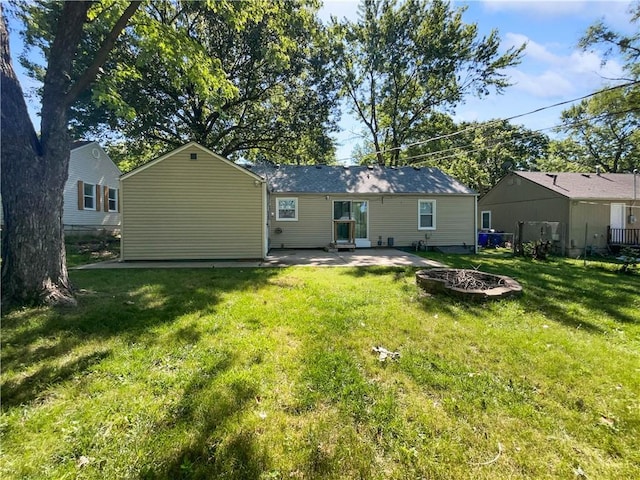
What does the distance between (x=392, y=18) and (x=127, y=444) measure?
23653 mm

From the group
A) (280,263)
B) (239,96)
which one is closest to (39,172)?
(280,263)

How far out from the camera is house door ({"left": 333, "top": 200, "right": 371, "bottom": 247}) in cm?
1421

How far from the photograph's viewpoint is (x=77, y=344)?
11.7ft

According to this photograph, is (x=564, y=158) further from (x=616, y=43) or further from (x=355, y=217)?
(x=355, y=217)

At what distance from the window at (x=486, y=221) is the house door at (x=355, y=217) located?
11489 millimetres

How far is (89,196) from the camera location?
1639cm

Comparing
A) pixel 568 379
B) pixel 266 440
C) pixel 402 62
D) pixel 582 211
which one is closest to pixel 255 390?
pixel 266 440

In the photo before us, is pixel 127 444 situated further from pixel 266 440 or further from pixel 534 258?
pixel 534 258

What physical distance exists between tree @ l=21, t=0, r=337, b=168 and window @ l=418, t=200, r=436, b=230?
25.8 feet

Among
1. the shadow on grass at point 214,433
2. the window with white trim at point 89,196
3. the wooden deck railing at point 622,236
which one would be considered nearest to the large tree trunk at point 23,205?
the shadow on grass at point 214,433

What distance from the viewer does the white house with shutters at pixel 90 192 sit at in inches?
583

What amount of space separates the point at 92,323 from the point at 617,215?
70.0 feet

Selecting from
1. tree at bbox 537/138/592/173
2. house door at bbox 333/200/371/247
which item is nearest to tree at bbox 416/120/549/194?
tree at bbox 537/138/592/173

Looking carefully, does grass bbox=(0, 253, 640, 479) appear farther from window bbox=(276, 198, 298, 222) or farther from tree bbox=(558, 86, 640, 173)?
tree bbox=(558, 86, 640, 173)
